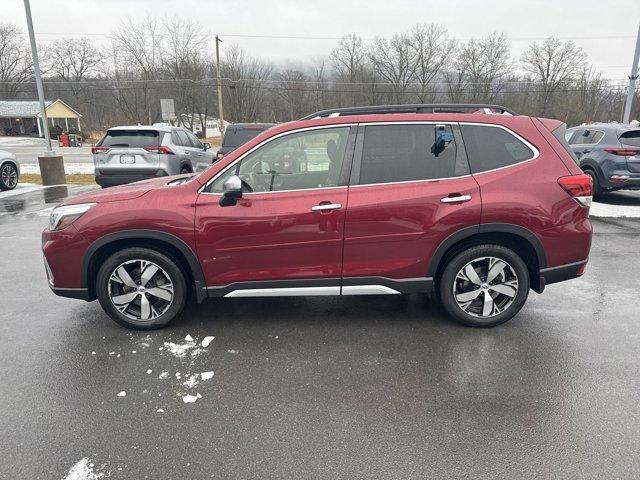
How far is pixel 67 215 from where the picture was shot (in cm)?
390

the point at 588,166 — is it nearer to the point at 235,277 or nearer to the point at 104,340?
the point at 235,277

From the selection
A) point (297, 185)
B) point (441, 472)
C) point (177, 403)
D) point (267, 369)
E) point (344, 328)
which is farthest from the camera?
point (344, 328)

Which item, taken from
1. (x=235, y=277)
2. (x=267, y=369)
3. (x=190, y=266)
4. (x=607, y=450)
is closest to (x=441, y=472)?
(x=607, y=450)

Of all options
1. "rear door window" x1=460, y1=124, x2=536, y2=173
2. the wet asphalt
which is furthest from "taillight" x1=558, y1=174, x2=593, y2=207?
the wet asphalt

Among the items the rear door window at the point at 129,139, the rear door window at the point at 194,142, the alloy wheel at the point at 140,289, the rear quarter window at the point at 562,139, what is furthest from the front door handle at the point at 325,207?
the rear door window at the point at 194,142

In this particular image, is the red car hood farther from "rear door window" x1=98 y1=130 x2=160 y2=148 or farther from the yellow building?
the yellow building

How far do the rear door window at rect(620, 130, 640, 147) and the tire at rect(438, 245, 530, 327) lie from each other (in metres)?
8.17

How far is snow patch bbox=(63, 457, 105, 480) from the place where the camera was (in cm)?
237

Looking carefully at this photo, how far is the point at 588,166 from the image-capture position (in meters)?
10.6

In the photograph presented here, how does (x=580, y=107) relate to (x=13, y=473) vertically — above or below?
above

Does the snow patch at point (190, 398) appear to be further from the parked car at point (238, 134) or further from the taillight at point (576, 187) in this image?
the parked car at point (238, 134)

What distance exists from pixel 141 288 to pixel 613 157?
10361 mm

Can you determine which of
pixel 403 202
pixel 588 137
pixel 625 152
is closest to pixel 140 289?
pixel 403 202

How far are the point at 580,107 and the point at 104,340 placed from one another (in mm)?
59986
